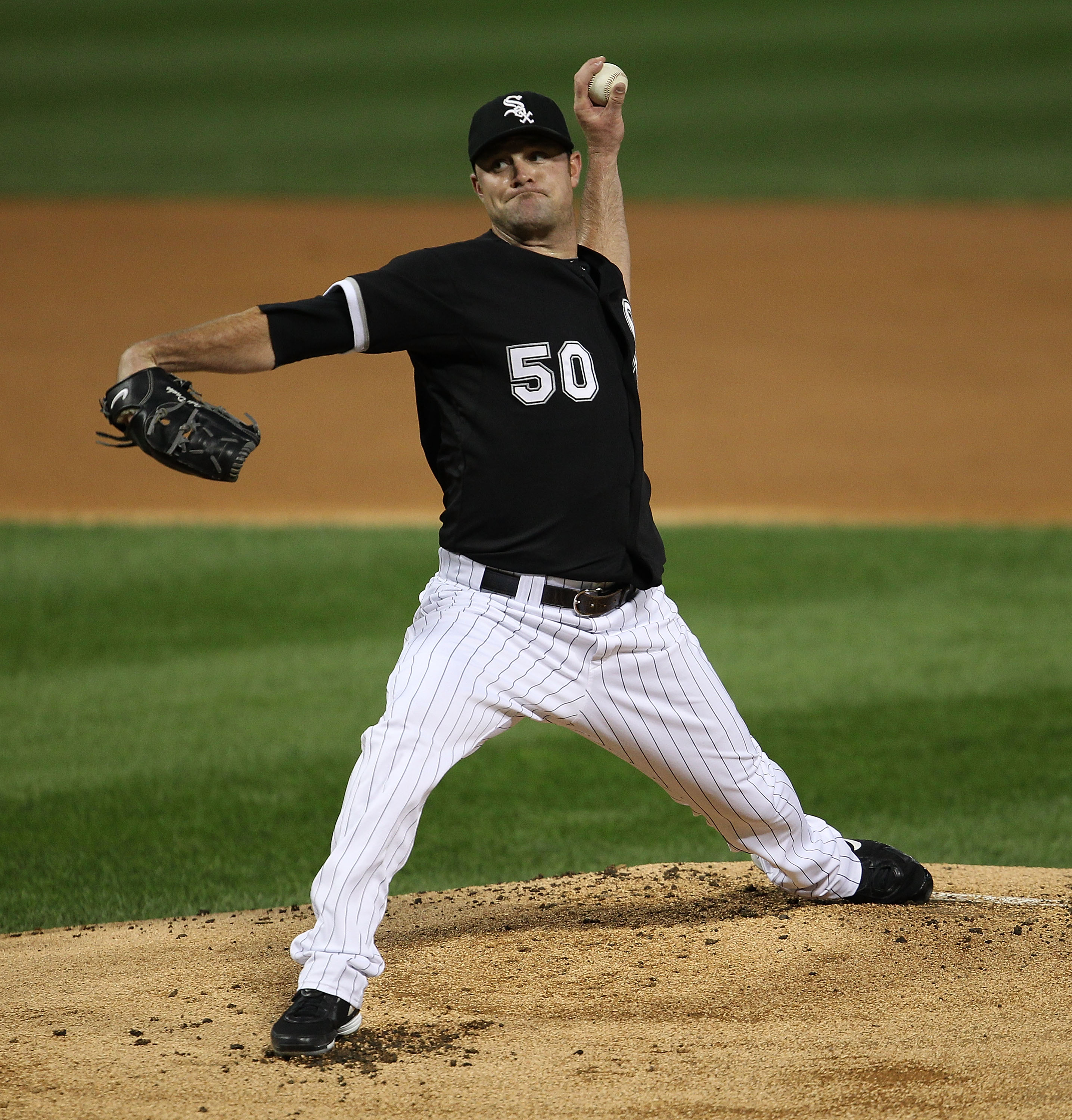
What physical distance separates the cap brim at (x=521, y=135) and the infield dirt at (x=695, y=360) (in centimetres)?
613

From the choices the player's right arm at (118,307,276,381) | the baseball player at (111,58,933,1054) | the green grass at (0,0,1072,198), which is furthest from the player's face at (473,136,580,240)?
the green grass at (0,0,1072,198)

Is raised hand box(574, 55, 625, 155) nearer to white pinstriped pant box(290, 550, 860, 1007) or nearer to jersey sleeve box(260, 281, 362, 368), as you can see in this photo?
jersey sleeve box(260, 281, 362, 368)

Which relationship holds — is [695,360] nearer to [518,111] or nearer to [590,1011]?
[518,111]

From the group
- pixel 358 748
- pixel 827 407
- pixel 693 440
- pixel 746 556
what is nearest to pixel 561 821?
pixel 358 748

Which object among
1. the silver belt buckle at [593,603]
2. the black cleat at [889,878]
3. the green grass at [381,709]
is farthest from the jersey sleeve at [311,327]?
the green grass at [381,709]

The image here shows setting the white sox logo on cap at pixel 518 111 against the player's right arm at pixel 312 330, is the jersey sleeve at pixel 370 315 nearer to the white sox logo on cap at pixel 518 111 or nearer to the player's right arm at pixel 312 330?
the player's right arm at pixel 312 330

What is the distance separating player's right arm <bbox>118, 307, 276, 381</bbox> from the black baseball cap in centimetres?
71

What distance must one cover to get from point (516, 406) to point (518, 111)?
2.29ft

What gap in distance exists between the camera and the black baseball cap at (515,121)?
3.43 meters

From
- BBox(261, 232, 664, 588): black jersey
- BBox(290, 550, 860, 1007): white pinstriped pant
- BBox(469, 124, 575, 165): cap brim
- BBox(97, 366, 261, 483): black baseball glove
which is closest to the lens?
BBox(97, 366, 261, 483): black baseball glove

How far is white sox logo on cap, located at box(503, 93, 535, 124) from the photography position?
11.3 ft

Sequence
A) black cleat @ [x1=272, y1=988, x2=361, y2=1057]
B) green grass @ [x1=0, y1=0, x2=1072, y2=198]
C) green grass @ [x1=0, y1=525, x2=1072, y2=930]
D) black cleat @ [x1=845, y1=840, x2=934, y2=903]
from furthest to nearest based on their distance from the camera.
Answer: green grass @ [x1=0, y1=0, x2=1072, y2=198], green grass @ [x1=0, y1=525, x2=1072, y2=930], black cleat @ [x1=845, y1=840, x2=934, y2=903], black cleat @ [x1=272, y1=988, x2=361, y2=1057]

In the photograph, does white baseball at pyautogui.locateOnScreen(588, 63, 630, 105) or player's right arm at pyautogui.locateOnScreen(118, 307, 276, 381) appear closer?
player's right arm at pyautogui.locateOnScreen(118, 307, 276, 381)

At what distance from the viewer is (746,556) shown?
8516 mm
